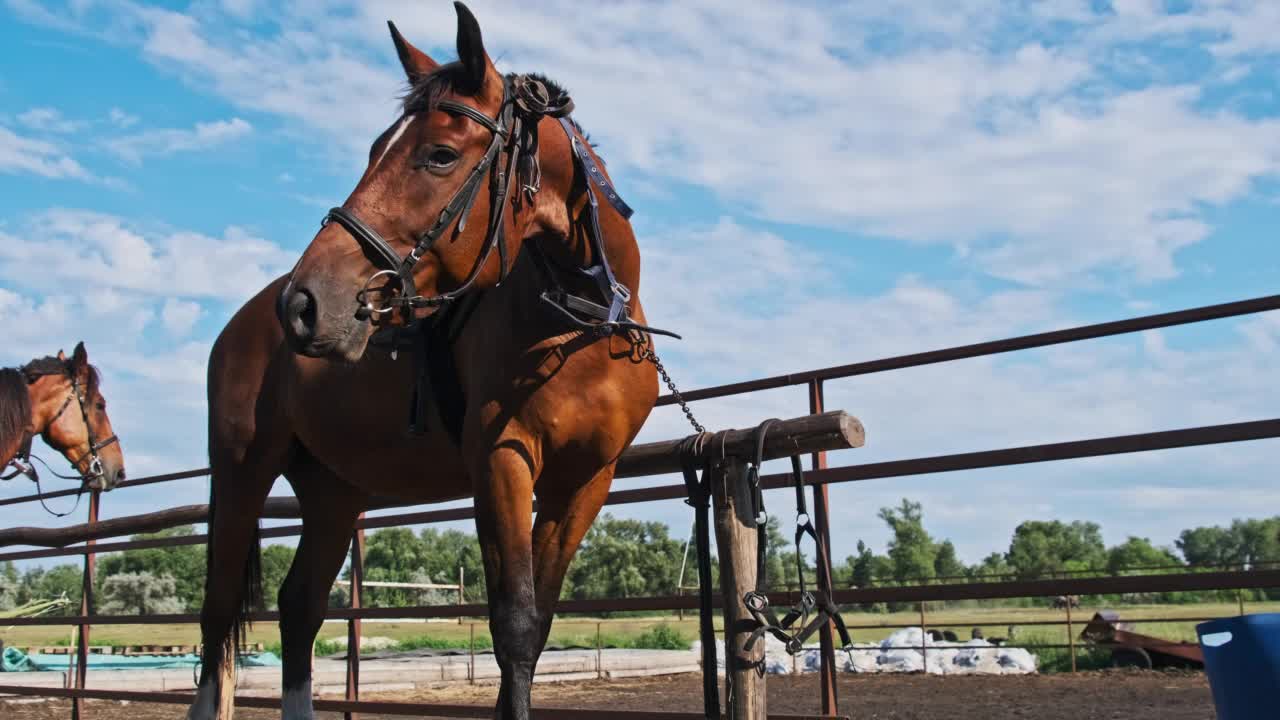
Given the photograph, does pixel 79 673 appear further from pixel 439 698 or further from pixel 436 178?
pixel 436 178

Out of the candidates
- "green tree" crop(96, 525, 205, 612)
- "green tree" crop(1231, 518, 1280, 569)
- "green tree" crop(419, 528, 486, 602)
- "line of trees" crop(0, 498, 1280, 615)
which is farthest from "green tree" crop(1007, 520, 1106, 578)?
"green tree" crop(96, 525, 205, 612)

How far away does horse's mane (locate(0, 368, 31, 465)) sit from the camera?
8461 millimetres

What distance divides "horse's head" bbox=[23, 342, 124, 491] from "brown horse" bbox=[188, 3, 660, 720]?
6985mm

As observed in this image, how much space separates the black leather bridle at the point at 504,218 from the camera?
8.68 feet

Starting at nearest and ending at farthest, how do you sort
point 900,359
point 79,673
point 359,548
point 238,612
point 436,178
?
point 436,178 < point 900,359 < point 238,612 < point 359,548 < point 79,673

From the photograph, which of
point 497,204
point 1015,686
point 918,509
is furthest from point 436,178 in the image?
point 918,509

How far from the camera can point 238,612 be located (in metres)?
4.64

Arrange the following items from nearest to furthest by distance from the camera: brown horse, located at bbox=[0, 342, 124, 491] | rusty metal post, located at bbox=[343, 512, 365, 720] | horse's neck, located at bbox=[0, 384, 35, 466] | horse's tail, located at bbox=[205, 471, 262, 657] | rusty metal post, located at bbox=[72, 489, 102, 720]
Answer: horse's tail, located at bbox=[205, 471, 262, 657] < rusty metal post, located at bbox=[343, 512, 365, 720] < rusty metal post, located at bbox=[72, 489, 102, 720] < horse's neck, located at bbox=[0, 384, 35, 466] < brown horse, located at bbox=[0, 342, 124, 491]

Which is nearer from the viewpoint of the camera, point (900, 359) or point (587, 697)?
point (900, 359)

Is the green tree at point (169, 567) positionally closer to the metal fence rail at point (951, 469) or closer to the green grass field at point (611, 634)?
the green grass field at point (611, 634)

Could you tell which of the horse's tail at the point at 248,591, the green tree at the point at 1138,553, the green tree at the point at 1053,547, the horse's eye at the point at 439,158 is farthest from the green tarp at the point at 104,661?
the green tree at the point at 1138,553

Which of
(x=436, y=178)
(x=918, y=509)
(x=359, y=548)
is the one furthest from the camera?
(x=918, y=509)

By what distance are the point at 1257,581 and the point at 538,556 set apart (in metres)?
2.12

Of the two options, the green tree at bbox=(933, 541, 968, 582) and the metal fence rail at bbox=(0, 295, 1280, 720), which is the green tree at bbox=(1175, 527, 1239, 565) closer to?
the green tree at bbox=(933, 541, 968, 582)
